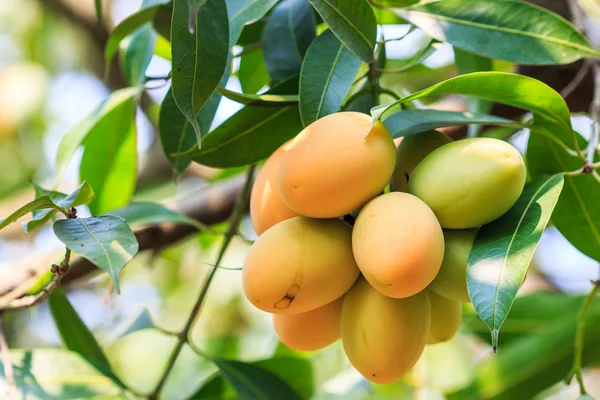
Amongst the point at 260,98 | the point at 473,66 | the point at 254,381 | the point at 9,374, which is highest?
the point at 260,98

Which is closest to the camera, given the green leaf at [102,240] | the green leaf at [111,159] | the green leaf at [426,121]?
the green leaf at [102,240]

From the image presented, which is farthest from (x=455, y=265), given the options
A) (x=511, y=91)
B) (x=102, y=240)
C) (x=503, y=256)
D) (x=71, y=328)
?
(x=71, y=328)

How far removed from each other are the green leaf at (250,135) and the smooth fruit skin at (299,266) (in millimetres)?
131

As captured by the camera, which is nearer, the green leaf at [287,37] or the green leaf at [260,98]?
the green leaf at [260,98]

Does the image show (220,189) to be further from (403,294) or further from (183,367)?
(403,294)

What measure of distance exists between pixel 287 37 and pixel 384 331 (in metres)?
0.32

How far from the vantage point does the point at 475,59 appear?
79 cm

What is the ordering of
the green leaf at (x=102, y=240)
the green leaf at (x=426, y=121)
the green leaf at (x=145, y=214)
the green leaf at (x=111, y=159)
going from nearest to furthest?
the green leaf at (x=102, y=240), the green leaf at (x=426, y=121), the green leaf at (x=145, y=214), the green leaf at (x=111, y=159)

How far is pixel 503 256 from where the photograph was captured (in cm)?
45

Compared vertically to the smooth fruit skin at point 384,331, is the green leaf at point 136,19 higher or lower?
higher

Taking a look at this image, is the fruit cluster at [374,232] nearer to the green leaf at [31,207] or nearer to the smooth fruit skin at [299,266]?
the smooth fruit skin at [299,266]

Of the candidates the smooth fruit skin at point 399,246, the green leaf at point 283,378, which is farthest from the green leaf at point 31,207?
the green leaf at point 283,378

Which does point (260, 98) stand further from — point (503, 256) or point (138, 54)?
point (138, 54)

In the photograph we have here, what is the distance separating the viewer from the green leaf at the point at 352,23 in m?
0.51
